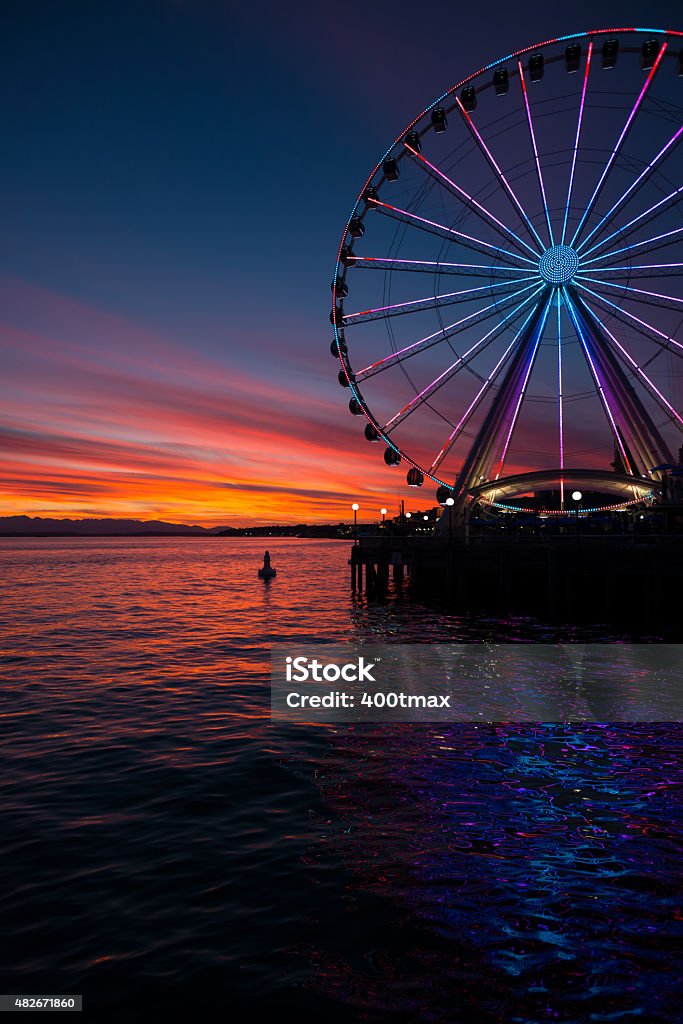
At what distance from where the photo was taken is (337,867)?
795 cm

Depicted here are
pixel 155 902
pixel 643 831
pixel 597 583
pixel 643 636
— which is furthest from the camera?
pixel 597 583

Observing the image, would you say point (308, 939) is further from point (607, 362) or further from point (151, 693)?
point (607, 362)

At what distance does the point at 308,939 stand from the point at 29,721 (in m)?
10.7

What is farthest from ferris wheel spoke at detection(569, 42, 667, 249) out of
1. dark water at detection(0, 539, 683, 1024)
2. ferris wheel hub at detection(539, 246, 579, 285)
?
dark water at detection(0, 539, 683, 1024)

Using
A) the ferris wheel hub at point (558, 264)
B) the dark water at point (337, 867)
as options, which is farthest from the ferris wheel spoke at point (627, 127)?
the dark water at point (337, 867)

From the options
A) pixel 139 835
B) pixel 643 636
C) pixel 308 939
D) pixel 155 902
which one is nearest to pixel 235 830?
pixel 139 835

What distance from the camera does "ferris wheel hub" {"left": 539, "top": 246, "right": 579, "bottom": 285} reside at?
132 ft

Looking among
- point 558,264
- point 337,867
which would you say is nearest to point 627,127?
point 558,264

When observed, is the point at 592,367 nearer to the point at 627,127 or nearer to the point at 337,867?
the point at 627,127

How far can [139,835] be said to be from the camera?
8.89 m

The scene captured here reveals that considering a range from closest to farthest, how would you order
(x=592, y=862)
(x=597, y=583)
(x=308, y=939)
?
(x=308, y=939) → (x=592, y=862) → (x=597, y=583)

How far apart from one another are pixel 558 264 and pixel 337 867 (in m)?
39.8

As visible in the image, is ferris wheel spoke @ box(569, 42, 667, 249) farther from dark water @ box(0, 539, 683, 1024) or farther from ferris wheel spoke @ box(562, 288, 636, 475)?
dark water @ box(0, 539, 683, 1024)

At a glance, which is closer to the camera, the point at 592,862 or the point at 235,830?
the point at 592,862
